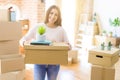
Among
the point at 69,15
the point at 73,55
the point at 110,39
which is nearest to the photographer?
the point at 73,55

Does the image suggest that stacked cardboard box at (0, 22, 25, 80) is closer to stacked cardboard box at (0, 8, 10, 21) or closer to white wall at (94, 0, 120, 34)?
stacked cardboard box at (0, 8, 10, 21)

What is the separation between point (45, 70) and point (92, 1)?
464 cm

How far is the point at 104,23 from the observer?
6.21 metres

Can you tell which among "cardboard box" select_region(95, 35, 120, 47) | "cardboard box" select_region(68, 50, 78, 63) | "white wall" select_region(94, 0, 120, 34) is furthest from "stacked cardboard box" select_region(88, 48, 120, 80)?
"white wall" select_region(94, 0, 120, 34)

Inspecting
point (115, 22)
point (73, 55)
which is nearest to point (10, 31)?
point (73, 55)

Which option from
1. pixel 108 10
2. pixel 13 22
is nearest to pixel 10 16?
pixel 13 22

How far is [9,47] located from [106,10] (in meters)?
4.25

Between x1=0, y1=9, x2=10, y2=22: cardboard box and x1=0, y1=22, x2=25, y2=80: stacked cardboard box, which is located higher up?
x1=0, y1=9, x2=10, y2=22: cardboard box

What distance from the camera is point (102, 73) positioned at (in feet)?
8.79

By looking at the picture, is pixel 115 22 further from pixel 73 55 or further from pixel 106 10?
pixel 73 55

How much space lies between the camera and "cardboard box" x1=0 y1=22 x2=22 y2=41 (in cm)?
232

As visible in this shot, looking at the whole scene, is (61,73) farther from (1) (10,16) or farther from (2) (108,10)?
(2) (108,10)

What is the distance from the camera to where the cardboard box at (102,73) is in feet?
8.70

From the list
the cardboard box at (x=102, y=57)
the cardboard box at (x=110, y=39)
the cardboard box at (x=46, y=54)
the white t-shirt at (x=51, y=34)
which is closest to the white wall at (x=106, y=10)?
the cardboard box at (x=110, y=39)
